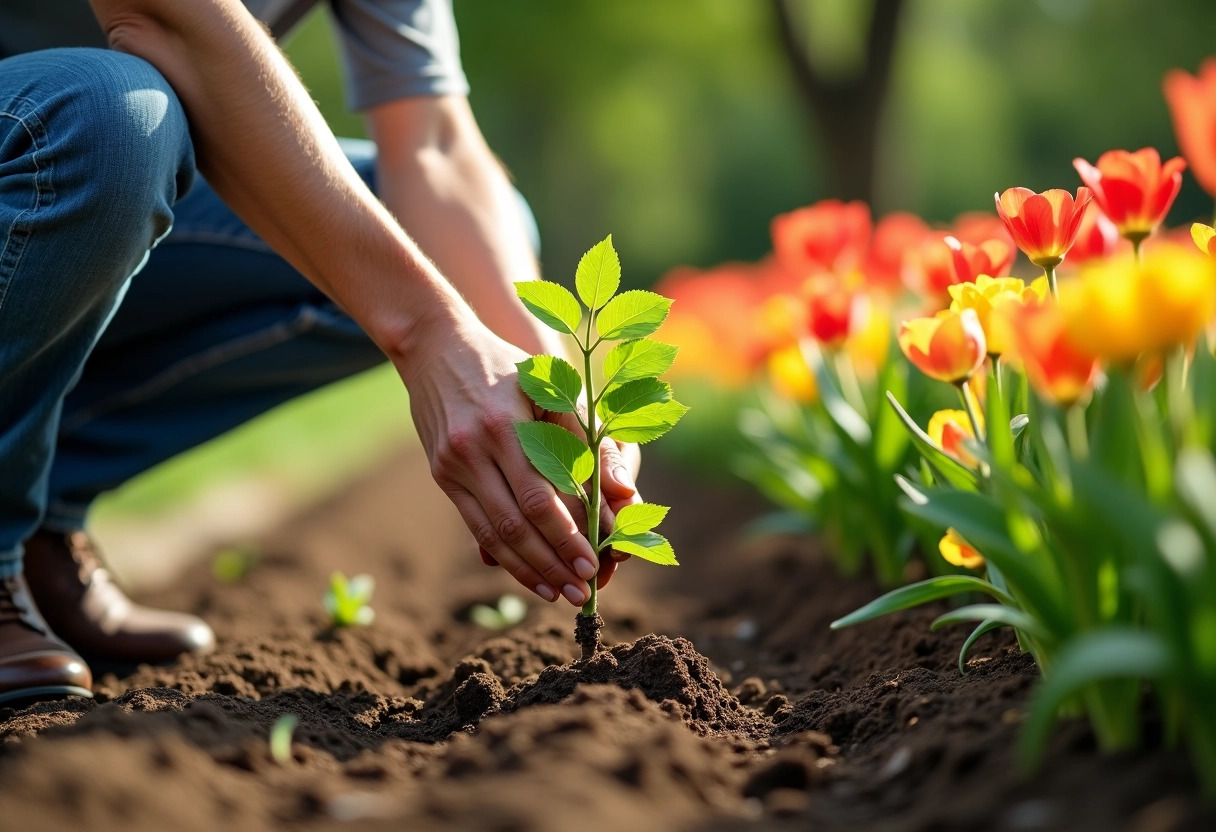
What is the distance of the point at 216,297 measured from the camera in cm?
240

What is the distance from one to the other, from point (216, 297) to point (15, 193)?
76 cm

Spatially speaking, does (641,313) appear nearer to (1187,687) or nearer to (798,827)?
(798,827)

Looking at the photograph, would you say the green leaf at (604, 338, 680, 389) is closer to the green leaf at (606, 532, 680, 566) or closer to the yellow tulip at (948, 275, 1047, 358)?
the green leaf at (606, 532, 680, 566)

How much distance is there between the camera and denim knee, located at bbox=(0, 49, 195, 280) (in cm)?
164

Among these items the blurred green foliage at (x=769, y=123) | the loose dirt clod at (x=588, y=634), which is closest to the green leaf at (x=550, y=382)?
the loose dirt clod at (x=588, y=634)

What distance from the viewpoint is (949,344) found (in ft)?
4.47

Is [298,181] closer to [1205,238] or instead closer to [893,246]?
[1205,238]

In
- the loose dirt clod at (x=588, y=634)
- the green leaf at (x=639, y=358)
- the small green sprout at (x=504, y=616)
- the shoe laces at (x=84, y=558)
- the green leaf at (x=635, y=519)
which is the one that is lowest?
the small green sprout at (x=504, y=616)

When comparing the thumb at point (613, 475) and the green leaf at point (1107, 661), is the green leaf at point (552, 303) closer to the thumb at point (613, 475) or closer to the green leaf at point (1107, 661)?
the thumb at point (613, 475)

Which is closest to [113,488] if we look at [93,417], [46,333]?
[93,417]

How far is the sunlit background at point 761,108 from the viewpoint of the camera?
356 inches

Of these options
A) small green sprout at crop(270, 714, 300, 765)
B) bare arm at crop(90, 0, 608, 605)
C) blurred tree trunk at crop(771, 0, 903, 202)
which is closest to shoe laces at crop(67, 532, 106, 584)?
bare arm at crop(90, 0, 608, 605)

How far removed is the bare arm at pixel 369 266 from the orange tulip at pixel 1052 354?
61 centimetres

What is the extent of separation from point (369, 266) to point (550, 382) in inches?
13.2
